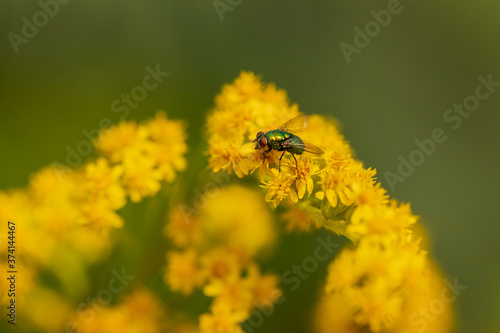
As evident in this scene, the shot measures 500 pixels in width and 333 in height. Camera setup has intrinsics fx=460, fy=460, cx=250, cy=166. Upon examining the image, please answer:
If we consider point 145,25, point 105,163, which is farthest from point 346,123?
point 105,163

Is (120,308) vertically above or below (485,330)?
above

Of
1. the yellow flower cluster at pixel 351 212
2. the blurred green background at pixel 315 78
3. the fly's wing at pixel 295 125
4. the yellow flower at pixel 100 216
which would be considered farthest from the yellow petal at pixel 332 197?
the blurred green background at pixel 315 78

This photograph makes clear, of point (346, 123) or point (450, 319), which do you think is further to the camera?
point (346, 123)

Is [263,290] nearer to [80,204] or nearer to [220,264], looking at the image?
[220,264]

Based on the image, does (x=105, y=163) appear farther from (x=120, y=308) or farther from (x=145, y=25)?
(x=145, y=25)

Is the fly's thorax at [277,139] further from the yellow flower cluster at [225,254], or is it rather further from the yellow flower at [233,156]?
the yellow flower cluster at [225,254]

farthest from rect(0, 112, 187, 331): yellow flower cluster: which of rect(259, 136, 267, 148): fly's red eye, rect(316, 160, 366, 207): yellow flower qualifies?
rect(316, 160, 366, 207): yellow flower

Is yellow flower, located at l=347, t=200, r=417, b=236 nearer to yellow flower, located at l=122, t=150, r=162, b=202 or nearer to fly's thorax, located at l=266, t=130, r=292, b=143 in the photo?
fly's thorax, located at l=266, t=130, r=292, b=143
